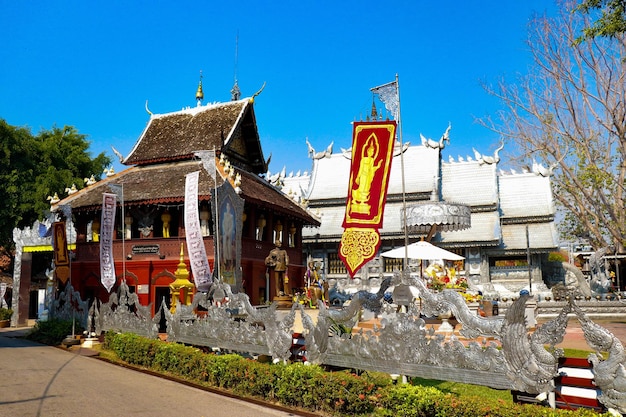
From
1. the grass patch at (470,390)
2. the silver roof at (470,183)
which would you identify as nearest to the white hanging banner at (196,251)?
the grass patch at (470,390)

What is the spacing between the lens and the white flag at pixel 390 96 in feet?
34.4

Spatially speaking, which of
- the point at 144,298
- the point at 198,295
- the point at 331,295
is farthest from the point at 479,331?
the point at 331,295

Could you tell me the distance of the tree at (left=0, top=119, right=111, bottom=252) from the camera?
3241cm

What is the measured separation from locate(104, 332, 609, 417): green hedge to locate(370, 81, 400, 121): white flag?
526 cm

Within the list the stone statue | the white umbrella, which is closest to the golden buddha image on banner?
the stone statue

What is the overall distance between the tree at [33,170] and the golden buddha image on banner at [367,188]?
94.5 feet

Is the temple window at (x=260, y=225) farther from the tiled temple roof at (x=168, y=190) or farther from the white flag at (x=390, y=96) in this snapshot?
the white flag at (x=390, y=96)

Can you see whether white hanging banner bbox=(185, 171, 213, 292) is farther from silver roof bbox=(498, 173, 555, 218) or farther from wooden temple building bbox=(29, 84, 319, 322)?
silver roof bbox=(498, 173, 555, 218)

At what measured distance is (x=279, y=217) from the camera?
2536 cm

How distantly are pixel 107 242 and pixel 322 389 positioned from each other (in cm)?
1198

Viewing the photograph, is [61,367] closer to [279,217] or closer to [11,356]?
[11,356]

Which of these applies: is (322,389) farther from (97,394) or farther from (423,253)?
(423,253)

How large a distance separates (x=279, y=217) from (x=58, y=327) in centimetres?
1125

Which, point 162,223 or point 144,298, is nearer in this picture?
point 144,298
